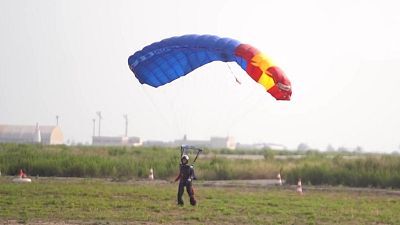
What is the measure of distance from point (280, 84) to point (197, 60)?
3283 millimetres

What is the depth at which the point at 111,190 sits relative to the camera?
24828 millimetres

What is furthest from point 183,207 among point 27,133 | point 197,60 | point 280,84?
point 27,133

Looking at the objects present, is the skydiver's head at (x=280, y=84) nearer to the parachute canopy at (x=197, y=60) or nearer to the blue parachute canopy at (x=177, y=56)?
the parachute canopy at (x=197, y=60)

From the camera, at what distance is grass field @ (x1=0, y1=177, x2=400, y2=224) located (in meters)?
16.6

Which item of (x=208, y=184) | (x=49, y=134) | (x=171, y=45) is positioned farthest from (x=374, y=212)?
(x=49, y=134)

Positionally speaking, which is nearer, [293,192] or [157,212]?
[157,212]

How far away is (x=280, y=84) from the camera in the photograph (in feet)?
57.0

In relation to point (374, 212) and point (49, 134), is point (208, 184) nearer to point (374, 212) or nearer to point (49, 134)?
point (374, 212)

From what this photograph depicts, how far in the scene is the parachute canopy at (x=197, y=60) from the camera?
17.7 m

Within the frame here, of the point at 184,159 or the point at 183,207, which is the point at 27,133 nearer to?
the point at 183,207

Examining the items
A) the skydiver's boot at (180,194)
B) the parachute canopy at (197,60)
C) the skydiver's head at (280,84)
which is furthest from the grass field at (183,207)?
the parachute canopy at (197,60)

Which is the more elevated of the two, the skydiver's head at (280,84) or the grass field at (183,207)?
the skydiver's head at (280,84)

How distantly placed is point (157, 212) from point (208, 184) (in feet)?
39.1

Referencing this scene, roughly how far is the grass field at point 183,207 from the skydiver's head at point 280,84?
3023 millimetres
